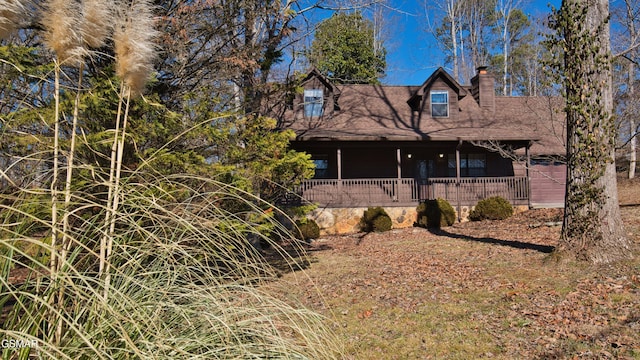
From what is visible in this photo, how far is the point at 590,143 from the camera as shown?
634 centimetres

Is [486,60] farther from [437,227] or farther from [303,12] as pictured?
[303,12]

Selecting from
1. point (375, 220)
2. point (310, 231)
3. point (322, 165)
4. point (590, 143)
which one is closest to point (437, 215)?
point (375, 220)

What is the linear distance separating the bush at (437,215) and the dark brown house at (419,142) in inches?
37.0

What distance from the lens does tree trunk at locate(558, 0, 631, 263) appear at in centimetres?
633

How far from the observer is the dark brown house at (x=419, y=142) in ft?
52.4

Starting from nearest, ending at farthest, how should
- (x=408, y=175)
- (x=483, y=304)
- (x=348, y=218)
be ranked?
1. (x=483, y=304)
2. (x=348, y=218)
3. (x=408, y=175)

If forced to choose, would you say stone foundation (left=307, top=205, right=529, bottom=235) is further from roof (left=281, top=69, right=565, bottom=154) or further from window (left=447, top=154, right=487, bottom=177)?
window (left=447, top=154, right=487, bottom=177)

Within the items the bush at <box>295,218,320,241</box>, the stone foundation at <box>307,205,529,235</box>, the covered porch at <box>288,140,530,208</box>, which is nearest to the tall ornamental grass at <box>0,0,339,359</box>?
the bush at <box>295,218,320,241</box>

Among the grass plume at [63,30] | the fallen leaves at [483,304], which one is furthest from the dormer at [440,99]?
the grass plume at [63,30]

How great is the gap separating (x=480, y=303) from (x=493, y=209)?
1029 cm

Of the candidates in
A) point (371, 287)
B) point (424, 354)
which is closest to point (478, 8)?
point (371, 287)

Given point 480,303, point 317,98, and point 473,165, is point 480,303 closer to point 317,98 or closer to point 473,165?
point 317,98

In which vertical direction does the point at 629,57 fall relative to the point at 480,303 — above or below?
above

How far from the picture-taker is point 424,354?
13.3 feet
